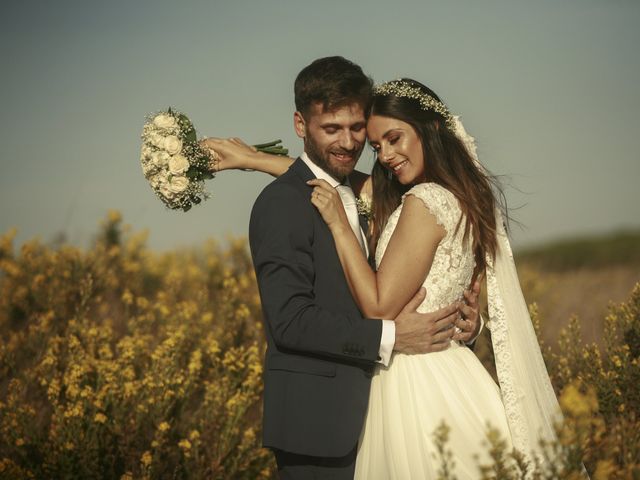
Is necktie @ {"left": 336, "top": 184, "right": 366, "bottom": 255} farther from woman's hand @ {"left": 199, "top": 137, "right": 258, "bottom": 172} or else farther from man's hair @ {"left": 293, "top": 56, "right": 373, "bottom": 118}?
woman's hand @ {"left": 199, "top": 137, "right": 258, "bottom": 172}

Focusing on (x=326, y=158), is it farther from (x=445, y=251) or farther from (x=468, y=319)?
(x=468, y=319)

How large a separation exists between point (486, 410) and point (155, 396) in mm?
2293

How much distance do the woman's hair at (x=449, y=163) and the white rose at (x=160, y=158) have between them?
110 cm

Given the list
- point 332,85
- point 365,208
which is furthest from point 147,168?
point 365,208

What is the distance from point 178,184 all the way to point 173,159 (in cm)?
13

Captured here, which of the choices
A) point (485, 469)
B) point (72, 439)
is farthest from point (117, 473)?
point (485, 469)

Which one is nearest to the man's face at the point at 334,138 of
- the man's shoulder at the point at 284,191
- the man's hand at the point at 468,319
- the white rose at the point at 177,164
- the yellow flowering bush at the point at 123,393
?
the man's shoulder at the point at 284,191

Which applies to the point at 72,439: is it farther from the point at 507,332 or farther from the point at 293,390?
the point at 507,332

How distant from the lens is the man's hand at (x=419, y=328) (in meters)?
3.32

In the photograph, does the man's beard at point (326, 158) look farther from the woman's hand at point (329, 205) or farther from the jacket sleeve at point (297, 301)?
the jacket sleeve at point (297, 301)

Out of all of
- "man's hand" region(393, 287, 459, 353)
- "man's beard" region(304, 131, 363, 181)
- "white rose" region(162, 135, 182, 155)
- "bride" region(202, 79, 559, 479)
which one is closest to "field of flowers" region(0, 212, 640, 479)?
"bride" region(202, 79, 559, 479)

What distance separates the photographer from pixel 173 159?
379 centimetres

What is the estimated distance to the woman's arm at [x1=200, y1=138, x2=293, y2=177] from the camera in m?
4.30

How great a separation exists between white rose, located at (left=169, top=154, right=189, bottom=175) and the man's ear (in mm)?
614
